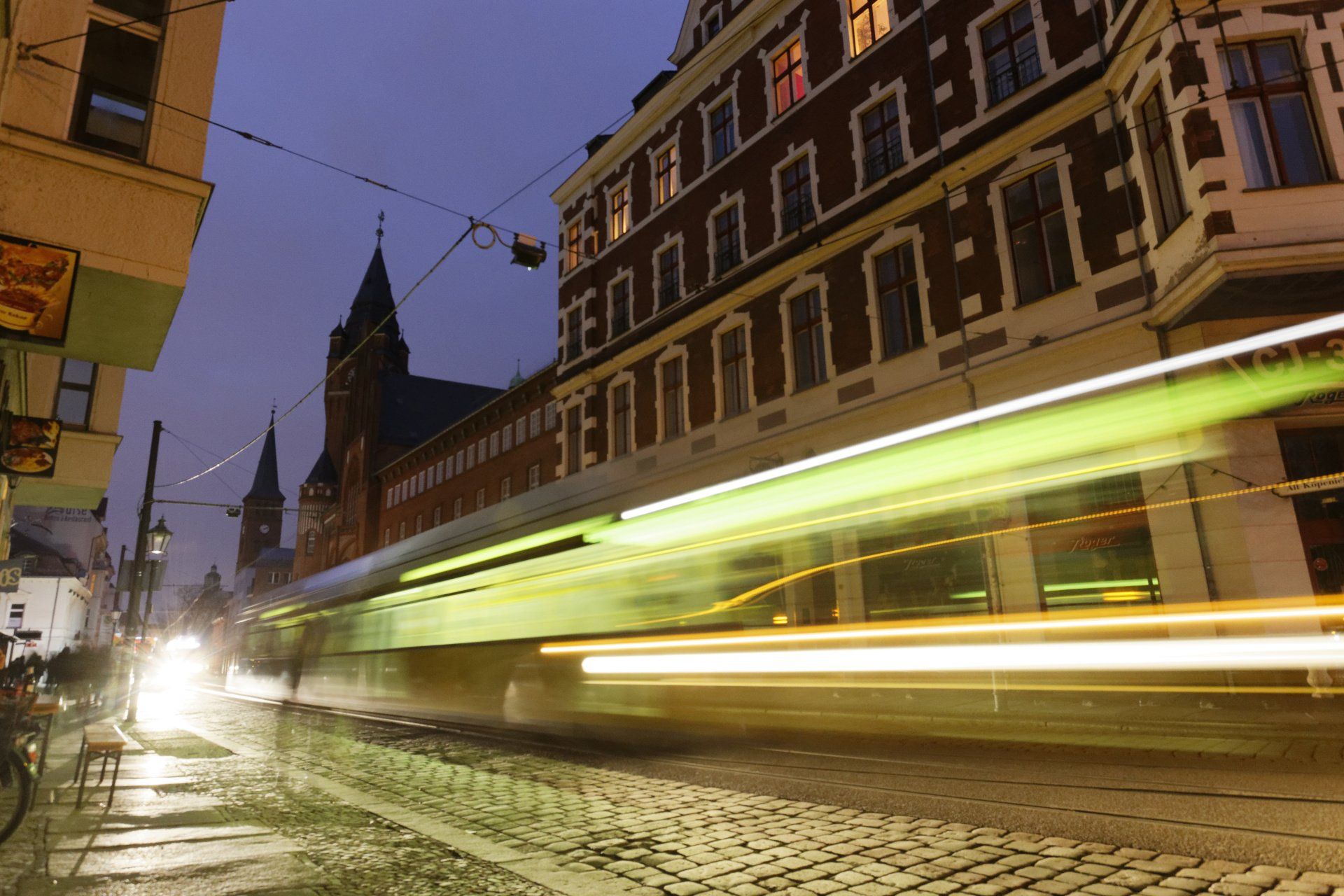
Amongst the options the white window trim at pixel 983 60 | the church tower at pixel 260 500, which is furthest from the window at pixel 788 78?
the church tower at pixel 260 500

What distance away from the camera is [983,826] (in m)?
5.52

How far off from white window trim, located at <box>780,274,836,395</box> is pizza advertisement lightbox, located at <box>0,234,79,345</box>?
1412 centimetres

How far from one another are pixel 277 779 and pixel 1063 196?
15.2m

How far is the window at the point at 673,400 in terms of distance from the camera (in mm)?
23406

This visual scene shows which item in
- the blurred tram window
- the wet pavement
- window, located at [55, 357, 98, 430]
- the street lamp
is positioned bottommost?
the wet pavement

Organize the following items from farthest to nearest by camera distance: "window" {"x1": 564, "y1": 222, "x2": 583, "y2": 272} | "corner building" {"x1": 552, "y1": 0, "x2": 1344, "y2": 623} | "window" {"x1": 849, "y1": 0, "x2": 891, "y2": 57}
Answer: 1. "window" {"x1": 564, "y1": 222, "x2": 583, "y2": 272}
2. "window" {"x1": 849, "y1": 0, "x2": 891, "y2": 57}
3. "corner building" {"x1": 552, "y1": 0, "x2": 1344, "y2": 623}

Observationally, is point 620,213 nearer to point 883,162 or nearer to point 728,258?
point 728,258

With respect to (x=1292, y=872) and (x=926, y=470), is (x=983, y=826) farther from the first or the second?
(x=926, y=470)

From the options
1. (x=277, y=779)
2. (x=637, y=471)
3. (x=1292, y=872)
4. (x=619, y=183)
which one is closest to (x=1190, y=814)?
(x=1292, y=872)

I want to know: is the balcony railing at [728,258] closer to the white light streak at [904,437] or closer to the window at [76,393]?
the white light streak at [904,437]

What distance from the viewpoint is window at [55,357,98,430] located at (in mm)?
18641

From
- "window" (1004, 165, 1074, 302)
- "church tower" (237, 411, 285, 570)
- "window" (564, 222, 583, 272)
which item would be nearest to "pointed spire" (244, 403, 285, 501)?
"church tower" (237, 411, 285, 570)

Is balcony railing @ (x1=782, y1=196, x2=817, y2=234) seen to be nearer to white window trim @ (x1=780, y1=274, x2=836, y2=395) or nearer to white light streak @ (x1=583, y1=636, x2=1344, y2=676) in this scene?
white window trim @ (x1=780, y1=274, x2=836, y2=395)

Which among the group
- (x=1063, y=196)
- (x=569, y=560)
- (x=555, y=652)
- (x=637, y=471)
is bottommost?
(x=555, y=652)
